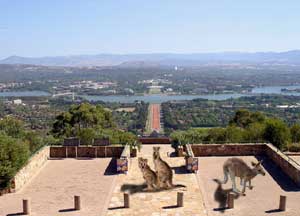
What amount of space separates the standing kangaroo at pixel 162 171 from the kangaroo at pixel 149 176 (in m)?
0.21

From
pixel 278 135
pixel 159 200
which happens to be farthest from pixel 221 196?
pixel 278 135

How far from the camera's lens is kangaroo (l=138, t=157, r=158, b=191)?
19.5 meters

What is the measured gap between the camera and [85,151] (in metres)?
26.7

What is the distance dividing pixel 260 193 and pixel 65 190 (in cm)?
874

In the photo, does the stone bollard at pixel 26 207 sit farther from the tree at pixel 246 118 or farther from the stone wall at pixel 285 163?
the tree at pixel 246 118

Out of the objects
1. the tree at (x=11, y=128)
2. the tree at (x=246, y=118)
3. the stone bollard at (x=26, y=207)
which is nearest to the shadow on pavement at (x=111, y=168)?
the stone bollard at (x=26, y=207)

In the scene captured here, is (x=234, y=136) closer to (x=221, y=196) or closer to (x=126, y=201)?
(x=221, y=196)

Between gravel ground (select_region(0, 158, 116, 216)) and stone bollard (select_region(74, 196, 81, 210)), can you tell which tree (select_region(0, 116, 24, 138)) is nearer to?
gravel ground (select_region(0, 158, 116, 216))

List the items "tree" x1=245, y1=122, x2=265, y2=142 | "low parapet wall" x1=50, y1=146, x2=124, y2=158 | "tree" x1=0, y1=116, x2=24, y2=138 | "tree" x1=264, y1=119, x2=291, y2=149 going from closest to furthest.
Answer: "low parapet wall" x1=50, y1=146, x2=124, y2=158
"tree" x1=264, y1=119, x2=291, y2=149
"tree" x1=245, y1=122, x2=265, y2=142
"tree" x1=0, y1=116, x2=24, y2=138

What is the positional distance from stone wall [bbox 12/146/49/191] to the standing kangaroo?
255 inches

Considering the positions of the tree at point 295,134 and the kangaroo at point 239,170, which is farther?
the tree at point 295,134

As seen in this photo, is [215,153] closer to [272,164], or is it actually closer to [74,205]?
[272,164]

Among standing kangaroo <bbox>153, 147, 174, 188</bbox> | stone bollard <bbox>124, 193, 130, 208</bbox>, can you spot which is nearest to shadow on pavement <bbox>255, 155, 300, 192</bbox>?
standing kangaroo <bbox>153, 147, 174, 188</bbox>

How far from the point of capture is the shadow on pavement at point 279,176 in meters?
20.2
